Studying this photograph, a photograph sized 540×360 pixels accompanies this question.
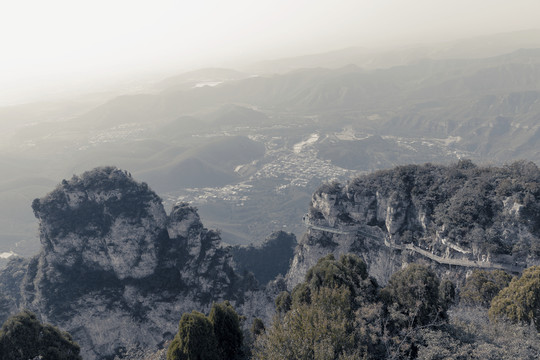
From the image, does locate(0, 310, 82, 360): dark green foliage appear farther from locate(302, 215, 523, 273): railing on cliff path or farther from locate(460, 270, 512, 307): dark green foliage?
locate(302, 215, 523, 273): railing on cliff path

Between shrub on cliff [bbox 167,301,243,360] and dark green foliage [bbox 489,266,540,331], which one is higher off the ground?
shrub on cliff [bbox 167,301,243,360]

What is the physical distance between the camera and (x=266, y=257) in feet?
256

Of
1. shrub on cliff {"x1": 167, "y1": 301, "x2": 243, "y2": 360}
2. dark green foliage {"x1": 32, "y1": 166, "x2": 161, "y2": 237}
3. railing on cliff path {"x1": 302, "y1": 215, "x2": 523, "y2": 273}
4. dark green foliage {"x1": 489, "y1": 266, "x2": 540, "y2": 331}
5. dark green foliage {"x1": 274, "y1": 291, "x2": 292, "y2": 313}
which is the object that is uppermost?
dark green foliage {"x1": 32, "y1": 166, "x2": 161, "y2": 237}

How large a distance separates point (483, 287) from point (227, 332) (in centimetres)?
2472

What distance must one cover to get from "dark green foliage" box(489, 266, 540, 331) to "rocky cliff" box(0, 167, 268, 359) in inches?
1263

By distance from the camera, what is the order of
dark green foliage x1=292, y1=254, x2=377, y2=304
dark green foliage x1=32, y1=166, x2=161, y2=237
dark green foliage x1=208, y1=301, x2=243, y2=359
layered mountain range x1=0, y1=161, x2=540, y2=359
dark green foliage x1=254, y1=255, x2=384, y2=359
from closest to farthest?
dark green foliage x1=254, y1=255, x2=384, y2=359, dark green foliage x1=208, y1=301, x2=243, y2=359, dark green foliage x1=292, y1=254, x2=377, y2=304, layered mountain range x1=0, y1=161, x2=540, y2=359, dark green foliage x1=32, y1=166, x2=161, y2=237

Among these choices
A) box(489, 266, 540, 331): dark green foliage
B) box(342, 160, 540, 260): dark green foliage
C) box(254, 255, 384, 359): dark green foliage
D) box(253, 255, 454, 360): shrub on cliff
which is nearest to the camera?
box(254, 255, 384, 359): dark green foliage

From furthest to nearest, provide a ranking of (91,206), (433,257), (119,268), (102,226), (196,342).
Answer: (91,206)
(102,226)
(119,268)
(433,257)
(196,342)

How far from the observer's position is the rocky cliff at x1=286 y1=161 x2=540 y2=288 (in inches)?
1585

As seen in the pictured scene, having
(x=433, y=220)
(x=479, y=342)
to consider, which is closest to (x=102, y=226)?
(x=433, y=220)

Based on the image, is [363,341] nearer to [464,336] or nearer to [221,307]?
[464,336]

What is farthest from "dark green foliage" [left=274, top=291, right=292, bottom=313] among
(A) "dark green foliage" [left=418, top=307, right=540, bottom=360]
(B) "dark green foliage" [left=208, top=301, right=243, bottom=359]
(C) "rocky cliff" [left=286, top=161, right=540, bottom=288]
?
(A) "dark green foliage" [left=418, top=307, right=540, bottom=360]

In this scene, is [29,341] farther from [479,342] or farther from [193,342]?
[479,342]

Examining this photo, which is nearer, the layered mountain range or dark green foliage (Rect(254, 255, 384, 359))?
dark green foliage (Rect(254, 255, 384, 359))
